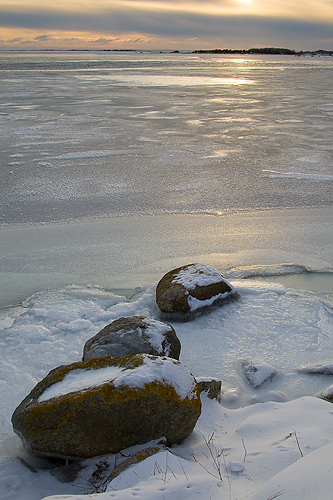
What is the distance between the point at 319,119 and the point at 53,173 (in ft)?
29.6

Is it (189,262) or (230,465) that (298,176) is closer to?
(189,262)

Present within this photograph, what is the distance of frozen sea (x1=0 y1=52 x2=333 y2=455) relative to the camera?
350cm

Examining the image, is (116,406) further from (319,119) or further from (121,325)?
(319,119)

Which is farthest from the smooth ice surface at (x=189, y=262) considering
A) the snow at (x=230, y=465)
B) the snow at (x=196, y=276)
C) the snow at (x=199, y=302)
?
the snow at (x=196, y=276)

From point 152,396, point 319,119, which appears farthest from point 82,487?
point 319,119

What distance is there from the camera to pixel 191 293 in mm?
4008

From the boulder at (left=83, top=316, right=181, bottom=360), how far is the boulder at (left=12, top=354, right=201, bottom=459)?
1.78ft

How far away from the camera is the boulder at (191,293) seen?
397 cm

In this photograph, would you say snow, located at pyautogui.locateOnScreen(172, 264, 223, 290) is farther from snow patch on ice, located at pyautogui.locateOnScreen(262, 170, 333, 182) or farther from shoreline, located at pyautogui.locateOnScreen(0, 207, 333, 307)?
snow patch on ice, located at pyautogui.locateOnScreen(262, 170, 333, 182)

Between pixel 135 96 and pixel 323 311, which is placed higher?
pixel 135 96

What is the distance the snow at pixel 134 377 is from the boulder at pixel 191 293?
139 centimetres

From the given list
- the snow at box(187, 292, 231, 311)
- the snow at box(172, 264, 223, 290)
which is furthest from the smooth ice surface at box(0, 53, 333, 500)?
the snow at box(172, 264, 223, 290)

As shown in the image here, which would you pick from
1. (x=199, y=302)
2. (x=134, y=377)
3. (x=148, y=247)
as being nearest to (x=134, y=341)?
(x=134, y=377)

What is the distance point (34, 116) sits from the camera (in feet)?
44.1
